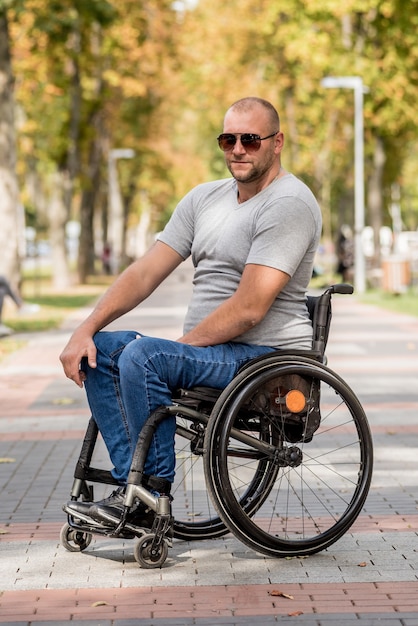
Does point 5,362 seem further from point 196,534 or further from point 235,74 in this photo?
point 235,74

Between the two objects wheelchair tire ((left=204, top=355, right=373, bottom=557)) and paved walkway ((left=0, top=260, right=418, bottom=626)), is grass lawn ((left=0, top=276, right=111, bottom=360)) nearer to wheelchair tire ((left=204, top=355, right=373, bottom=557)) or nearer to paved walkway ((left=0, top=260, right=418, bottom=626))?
paved walkway ((left=0, top=260, right=418, bottom=626))

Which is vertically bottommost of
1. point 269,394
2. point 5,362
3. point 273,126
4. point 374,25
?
point 5,362

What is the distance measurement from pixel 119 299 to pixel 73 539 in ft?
3.16

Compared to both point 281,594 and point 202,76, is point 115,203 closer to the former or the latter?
point 202,76

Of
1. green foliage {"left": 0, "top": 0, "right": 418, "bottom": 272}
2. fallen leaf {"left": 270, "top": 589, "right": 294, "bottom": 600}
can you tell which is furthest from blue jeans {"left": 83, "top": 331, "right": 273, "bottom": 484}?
green foliage {"left": 0, "top": 0, "right": 418, "bottom": 272}

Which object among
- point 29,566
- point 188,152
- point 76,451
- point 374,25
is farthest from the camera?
point 188,152

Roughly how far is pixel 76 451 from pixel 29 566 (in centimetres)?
319

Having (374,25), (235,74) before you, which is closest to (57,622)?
(374,25)

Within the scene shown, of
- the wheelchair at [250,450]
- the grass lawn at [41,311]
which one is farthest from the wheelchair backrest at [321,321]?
the grass lawn at [41,311]

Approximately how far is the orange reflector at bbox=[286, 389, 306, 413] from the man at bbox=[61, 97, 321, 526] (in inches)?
8.0

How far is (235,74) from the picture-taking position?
47000 millimetres

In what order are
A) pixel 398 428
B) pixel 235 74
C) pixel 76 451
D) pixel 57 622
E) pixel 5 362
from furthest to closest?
pixel 235 74 → pixel 5 362 → pixel 398 428 → pixel 76 451 → pixel 57 622

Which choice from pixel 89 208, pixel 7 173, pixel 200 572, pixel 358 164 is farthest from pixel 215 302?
pixel 89 208

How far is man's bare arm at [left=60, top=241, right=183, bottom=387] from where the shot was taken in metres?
5.03
